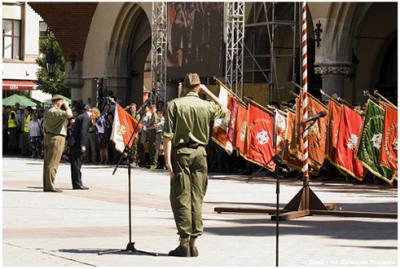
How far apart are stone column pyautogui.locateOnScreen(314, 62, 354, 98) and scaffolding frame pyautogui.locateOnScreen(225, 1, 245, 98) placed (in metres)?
2.12

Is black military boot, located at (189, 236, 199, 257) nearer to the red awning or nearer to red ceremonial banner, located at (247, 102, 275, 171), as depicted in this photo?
red ceremonial banner, located at (247, 102, 275, 171)

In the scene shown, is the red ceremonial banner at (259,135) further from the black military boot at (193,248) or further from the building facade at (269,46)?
the black military boot at (193,248)

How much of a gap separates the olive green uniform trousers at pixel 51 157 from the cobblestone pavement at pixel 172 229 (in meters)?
0.26

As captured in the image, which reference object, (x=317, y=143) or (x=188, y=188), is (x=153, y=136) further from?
(x=188, y=188)

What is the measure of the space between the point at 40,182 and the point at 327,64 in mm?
10041

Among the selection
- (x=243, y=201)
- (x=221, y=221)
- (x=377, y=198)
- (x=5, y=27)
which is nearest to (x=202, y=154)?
(x=221, y=221)

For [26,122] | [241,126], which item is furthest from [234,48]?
[26,122]

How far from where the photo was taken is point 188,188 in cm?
1202

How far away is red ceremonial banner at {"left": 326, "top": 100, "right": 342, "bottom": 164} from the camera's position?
24.5 meters

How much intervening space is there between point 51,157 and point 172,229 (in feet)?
25.2

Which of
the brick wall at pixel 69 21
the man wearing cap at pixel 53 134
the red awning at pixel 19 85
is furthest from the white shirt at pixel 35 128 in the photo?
the red awning at pixel 19 85

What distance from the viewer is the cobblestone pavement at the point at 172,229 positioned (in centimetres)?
1148

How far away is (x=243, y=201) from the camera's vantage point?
19766 millimetres

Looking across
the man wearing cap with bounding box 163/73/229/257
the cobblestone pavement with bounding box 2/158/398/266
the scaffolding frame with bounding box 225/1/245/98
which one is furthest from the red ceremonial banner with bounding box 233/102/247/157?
the man wearing cap with bounding box 163/73/229/257
